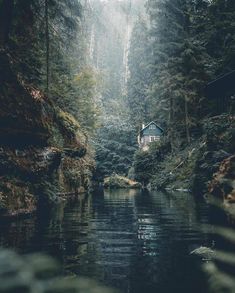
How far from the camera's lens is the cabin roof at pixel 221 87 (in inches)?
1139

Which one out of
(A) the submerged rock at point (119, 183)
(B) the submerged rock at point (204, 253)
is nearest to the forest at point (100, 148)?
(B) the submerged rock at point (204, 253)

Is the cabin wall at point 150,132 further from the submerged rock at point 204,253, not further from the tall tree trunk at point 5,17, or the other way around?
the submerged rock at point 204,253

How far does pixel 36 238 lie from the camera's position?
35.3 feet

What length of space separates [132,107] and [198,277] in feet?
258

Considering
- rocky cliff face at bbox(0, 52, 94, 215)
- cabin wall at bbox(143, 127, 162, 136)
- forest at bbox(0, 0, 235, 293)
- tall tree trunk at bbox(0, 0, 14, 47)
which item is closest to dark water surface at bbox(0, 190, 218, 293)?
forest at bbox(0, 0, 235, 293)

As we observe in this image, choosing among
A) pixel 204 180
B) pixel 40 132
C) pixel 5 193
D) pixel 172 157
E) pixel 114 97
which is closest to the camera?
pixel 5 193

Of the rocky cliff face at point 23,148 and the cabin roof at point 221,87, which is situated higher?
the cabin roof at point 221,87

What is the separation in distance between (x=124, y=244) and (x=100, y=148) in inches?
2445

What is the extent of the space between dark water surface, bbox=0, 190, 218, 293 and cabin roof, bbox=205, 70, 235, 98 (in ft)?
50.2

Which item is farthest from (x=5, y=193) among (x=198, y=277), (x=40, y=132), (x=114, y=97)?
(x=114, y=97)

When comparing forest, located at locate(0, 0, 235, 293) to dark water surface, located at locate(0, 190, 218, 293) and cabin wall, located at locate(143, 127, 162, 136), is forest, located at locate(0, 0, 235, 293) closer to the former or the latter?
dark water surface, located at locate(0, 190, 218, 293)

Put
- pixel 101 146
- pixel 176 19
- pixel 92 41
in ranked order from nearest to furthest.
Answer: pixel 176 19 < pixel 101 146 < pixel 92 41

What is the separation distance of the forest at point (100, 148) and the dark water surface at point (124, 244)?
0.07 meters

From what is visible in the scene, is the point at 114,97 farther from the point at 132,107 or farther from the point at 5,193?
the point at 5,193
